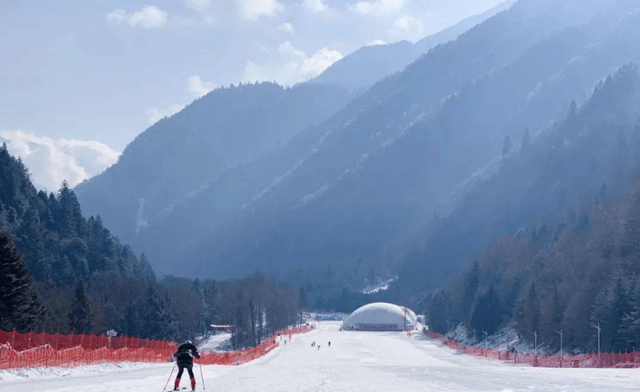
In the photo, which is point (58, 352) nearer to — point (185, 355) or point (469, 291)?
point (185, 355)

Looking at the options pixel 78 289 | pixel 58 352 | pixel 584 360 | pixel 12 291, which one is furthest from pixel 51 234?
pixel 58 352

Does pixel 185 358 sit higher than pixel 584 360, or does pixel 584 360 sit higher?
pixel 185 358

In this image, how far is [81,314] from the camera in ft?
323

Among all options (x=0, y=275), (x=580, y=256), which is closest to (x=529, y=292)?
(x=580, y=256)

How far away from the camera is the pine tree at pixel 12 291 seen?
69500mm

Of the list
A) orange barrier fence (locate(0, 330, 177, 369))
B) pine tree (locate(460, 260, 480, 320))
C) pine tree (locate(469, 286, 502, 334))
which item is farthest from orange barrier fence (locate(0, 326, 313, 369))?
pine tree (locate(460, 260, 480, 320))

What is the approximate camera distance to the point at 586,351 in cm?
9394

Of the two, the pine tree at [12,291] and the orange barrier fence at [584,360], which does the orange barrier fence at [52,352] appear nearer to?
the pine tree at [12,291]

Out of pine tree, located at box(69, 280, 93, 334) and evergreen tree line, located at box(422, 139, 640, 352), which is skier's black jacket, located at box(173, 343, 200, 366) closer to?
evergreen tree line, located at box(422, 139, 640, 352)

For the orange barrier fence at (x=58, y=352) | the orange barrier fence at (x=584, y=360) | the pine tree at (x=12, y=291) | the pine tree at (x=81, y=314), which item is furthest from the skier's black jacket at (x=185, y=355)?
the pine tree at (x=81, y=314)

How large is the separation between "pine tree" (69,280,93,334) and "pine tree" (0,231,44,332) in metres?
25.5

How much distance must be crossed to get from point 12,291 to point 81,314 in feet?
95.1

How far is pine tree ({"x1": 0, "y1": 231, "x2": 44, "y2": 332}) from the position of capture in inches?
2736

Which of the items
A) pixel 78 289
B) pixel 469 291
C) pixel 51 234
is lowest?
pixel 78 289
